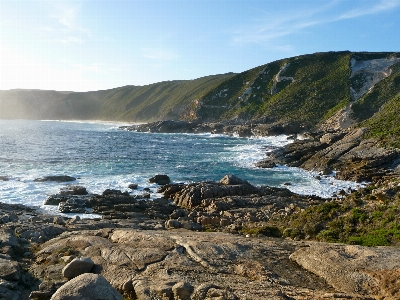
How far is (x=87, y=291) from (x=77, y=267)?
3.08 meters

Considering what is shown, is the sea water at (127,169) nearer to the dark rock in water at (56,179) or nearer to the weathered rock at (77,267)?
the dark rock in water at (56,179)

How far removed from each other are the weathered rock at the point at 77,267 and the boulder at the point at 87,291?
259 centimetres

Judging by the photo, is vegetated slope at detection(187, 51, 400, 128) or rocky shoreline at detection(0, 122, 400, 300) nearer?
rocky shoreline at detection(0, 122, 400, 300)

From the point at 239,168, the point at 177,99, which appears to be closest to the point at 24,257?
the point at 239,168

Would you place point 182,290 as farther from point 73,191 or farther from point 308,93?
point 308,93

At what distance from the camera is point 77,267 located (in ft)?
32.9

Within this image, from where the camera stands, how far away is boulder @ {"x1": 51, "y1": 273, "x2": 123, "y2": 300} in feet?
23.5

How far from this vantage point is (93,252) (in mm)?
11367

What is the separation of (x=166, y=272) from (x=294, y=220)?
11298mm

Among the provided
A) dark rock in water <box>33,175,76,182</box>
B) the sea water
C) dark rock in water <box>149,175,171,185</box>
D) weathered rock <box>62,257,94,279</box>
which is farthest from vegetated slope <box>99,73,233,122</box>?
weathered rock <box>62,257,94,279</box>

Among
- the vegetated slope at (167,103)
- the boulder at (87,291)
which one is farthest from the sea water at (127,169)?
the vegetated slope at (167,103)

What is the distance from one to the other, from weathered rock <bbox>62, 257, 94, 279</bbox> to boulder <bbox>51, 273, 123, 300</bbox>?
2.59 metres

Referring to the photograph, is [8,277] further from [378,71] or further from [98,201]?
[378,71]

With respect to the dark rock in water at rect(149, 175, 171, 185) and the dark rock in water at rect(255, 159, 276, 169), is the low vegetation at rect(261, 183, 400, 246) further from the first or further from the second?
the dark rock in water at rect(255, 159, 276, 169)
